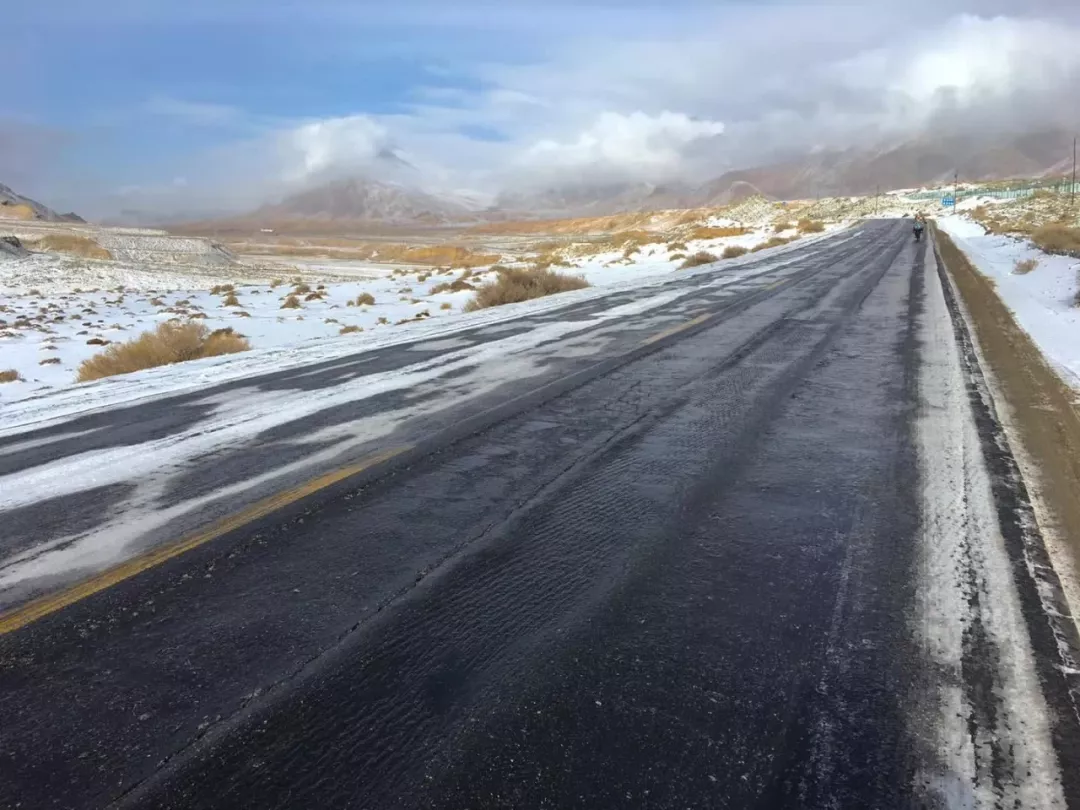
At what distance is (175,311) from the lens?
2456 cm

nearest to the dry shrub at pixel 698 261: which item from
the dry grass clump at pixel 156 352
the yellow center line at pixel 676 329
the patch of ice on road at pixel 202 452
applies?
the yellow center line at pixel 676 329

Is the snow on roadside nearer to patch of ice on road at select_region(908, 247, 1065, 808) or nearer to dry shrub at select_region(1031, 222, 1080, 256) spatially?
patch of ice on road at select_region(908, 247, 1065, 808)

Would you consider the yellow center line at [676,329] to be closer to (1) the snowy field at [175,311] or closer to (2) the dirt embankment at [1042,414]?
(2) the dirt embankment at [1042,414]

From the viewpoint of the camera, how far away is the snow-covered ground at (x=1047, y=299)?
941cm

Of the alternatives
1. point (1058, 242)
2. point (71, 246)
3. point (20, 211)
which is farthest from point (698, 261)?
point (20, 211)

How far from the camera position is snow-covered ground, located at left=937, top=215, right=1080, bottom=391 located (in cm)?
941

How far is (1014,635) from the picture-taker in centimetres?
304

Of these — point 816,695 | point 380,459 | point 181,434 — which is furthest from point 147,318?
point 816,695

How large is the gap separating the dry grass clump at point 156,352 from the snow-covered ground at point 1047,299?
12633 millimetres

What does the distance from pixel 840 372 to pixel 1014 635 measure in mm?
5459

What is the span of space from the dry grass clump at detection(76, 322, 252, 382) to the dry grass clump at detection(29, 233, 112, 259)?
52.2 meters

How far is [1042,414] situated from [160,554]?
692 centimetres

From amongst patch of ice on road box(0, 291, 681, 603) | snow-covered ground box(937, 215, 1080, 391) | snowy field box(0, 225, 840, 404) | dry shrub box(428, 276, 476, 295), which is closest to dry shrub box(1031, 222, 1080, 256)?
snow-covered ground box(937, 215, 1080, 391)

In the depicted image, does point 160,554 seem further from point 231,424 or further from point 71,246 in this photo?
point 71,246
